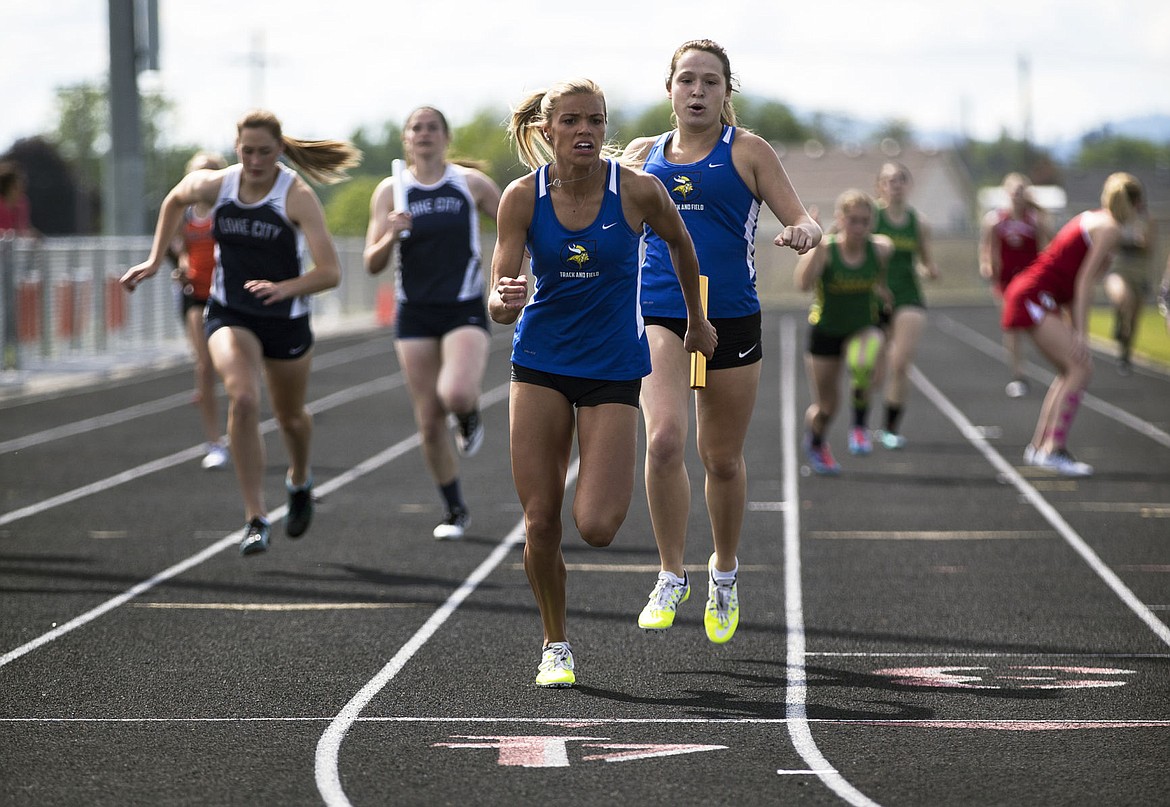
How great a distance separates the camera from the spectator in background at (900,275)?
13422 mm

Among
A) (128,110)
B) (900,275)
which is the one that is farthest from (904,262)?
(128,110)

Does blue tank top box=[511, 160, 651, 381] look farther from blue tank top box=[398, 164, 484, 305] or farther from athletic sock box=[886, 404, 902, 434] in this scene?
athletic sock box=[886, 404, 902, 434]

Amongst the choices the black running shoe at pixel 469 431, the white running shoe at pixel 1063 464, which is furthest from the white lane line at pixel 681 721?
the white running shoe at pixel 1063 464

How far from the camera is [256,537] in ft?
26.9

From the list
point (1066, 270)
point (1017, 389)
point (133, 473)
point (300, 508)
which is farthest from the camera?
point (1017, 389)

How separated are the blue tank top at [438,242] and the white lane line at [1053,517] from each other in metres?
3.56

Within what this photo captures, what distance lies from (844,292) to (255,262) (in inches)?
203

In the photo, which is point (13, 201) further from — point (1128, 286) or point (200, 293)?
point (1128, 286)

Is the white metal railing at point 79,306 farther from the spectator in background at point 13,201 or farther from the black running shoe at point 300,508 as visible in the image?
the black running shoe at point 300,508

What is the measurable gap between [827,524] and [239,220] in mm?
3936

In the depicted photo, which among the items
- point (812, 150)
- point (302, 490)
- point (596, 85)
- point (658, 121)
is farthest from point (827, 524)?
point (658, 121)

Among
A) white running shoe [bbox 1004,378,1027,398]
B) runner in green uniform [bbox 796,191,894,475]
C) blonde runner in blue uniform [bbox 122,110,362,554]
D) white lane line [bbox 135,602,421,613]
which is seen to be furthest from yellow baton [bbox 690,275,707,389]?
white running shoe [bbox 1004,378,1027,398]

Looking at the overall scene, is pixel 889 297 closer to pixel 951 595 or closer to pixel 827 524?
pixel 827 524

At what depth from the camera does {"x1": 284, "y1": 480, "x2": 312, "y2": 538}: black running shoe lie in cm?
901
